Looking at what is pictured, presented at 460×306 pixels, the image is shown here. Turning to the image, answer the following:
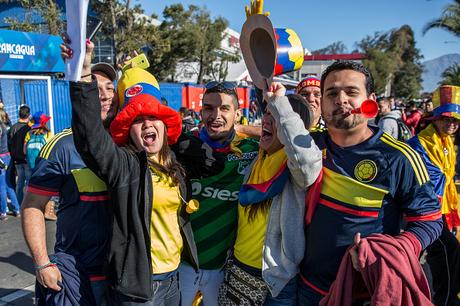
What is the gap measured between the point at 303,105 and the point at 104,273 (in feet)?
4.75

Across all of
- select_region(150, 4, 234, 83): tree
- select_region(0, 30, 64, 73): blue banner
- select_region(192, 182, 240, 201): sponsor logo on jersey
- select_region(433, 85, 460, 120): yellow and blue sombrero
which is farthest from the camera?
select_region(150, 4, 234, 83): tree

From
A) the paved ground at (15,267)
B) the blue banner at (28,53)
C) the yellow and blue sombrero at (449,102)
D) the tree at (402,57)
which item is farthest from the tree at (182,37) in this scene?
the tree at (402,57)

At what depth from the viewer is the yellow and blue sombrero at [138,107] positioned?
1980mm

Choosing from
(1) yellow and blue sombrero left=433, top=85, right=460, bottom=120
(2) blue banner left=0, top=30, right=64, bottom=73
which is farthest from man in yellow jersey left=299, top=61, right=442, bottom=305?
(2) blue banner left=0, top=30, right=64, bottom=73

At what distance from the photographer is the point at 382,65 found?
45.3 meters

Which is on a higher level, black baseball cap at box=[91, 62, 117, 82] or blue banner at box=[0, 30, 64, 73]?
blue banner at box=[0, 30, 64, 73]

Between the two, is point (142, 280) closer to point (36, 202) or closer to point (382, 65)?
point (36, 202)

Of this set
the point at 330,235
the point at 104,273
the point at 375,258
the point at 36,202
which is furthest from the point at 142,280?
the point at 375,258

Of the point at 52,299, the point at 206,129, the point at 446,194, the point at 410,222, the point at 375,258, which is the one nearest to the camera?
the point at 375,258

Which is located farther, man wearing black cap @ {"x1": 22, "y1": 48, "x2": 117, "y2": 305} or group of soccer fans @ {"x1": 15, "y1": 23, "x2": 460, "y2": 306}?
man wearing black cap @ {"x1": 22, "y1": 48, "x2": 117, "y2": 305}

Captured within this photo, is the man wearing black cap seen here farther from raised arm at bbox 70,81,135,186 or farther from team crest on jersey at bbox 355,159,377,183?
team crest on jersey at bbox 355,159,377,183

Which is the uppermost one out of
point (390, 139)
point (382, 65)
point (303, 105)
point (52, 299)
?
point (382, 65)

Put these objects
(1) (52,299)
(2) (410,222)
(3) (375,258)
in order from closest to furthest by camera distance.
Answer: (3) (375,258) → (2) (410,222) → (1) (52,299)

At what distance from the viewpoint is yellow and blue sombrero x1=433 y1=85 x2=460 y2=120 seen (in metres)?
3.64
